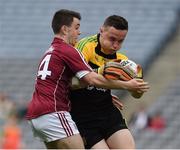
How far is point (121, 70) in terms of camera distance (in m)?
5.94

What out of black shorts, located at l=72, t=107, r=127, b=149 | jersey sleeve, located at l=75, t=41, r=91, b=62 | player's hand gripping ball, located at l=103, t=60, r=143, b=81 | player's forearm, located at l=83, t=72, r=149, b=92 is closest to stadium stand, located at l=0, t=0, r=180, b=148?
black shorts, located at l=72, t=107, r=127, b=149

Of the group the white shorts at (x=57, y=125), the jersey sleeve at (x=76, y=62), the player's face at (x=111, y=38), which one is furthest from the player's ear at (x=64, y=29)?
the white shorts at (x=57, y=125)

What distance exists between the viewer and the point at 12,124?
44.3ft

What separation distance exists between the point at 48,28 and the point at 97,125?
431 inches

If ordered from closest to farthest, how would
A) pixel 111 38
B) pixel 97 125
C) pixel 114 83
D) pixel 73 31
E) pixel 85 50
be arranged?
pixel 114 83
pixel 73 31
pixel 111 38
pixel 85 50
pixel 97 125

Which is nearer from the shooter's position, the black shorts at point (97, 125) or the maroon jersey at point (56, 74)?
the maroon jersey at point (56, 74)

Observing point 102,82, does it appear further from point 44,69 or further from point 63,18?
point 63,18

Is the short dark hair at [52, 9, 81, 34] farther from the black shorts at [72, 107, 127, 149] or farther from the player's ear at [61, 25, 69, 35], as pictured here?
the black shorts at [72, 107, 127, 149]

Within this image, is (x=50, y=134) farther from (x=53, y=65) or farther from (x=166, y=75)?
(x=166, y=75)

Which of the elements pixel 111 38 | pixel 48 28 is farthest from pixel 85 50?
pixel 48 28

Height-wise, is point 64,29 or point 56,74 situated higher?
point 64,29

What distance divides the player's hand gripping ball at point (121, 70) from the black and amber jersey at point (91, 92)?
13.2 inches

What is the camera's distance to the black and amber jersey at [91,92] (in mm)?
6316

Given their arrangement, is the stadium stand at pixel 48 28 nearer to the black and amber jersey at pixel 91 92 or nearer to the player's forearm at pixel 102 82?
the black and amber jersey at pixel 91 92
